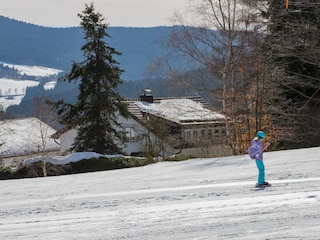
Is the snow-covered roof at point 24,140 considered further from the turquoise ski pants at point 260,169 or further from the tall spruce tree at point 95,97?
the turquoise ski pants at point 260,169

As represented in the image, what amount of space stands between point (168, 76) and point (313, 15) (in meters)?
7.01

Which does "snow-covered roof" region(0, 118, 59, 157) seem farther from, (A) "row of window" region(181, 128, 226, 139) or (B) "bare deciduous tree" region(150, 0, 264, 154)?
(B) "bare deciduous tree" region(150, 0, 264, 154)

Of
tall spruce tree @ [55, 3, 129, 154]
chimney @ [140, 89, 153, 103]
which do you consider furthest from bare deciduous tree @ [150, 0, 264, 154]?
chimney @ [140, 89, 153, 103]

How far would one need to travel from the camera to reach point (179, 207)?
25.0 feet

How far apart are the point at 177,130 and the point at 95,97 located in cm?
811

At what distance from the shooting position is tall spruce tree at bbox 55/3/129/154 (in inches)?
1303

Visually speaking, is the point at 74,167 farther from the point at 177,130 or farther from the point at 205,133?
the point at 177,130

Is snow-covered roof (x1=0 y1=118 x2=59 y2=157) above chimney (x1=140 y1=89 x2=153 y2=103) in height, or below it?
below

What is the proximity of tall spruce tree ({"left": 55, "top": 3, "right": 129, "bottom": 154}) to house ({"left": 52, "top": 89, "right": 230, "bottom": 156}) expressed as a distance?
214 centimetres

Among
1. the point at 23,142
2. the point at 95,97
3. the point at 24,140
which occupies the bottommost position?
the point at 23,142

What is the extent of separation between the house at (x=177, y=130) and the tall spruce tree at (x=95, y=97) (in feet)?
7.03

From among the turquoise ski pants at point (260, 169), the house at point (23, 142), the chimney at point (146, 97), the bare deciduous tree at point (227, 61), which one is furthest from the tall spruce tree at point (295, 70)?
the house at point (23, 142)

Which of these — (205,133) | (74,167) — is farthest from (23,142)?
(74,167)

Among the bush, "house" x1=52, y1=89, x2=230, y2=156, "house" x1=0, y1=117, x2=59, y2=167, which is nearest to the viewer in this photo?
the bush
